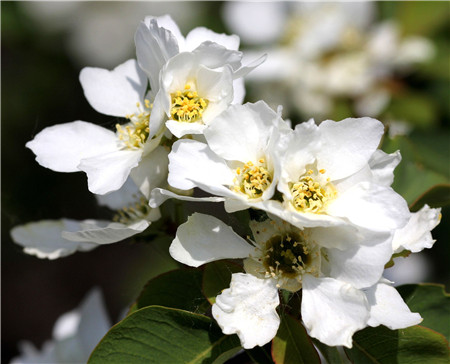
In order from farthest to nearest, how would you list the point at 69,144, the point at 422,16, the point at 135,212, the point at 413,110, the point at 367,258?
1. the point at 422,16
2. the point at 413,110
3. the point at 135,212
4. the point at 69,144
5. the point at 367,258

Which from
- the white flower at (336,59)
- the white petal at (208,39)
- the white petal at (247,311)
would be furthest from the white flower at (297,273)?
the white flower at (336,59)

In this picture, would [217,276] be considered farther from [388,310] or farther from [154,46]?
[154,46]

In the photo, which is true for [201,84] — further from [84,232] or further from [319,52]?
[319,52]

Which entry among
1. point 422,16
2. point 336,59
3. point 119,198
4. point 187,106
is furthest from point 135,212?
point 422,16

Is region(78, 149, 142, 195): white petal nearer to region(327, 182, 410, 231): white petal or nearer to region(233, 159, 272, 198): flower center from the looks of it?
region(233, 159, 272, 198): flower center

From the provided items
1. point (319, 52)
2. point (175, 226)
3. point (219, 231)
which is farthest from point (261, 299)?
point (319, 52)

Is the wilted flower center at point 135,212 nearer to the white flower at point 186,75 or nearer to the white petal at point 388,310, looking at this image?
the white flower at point 186,75
